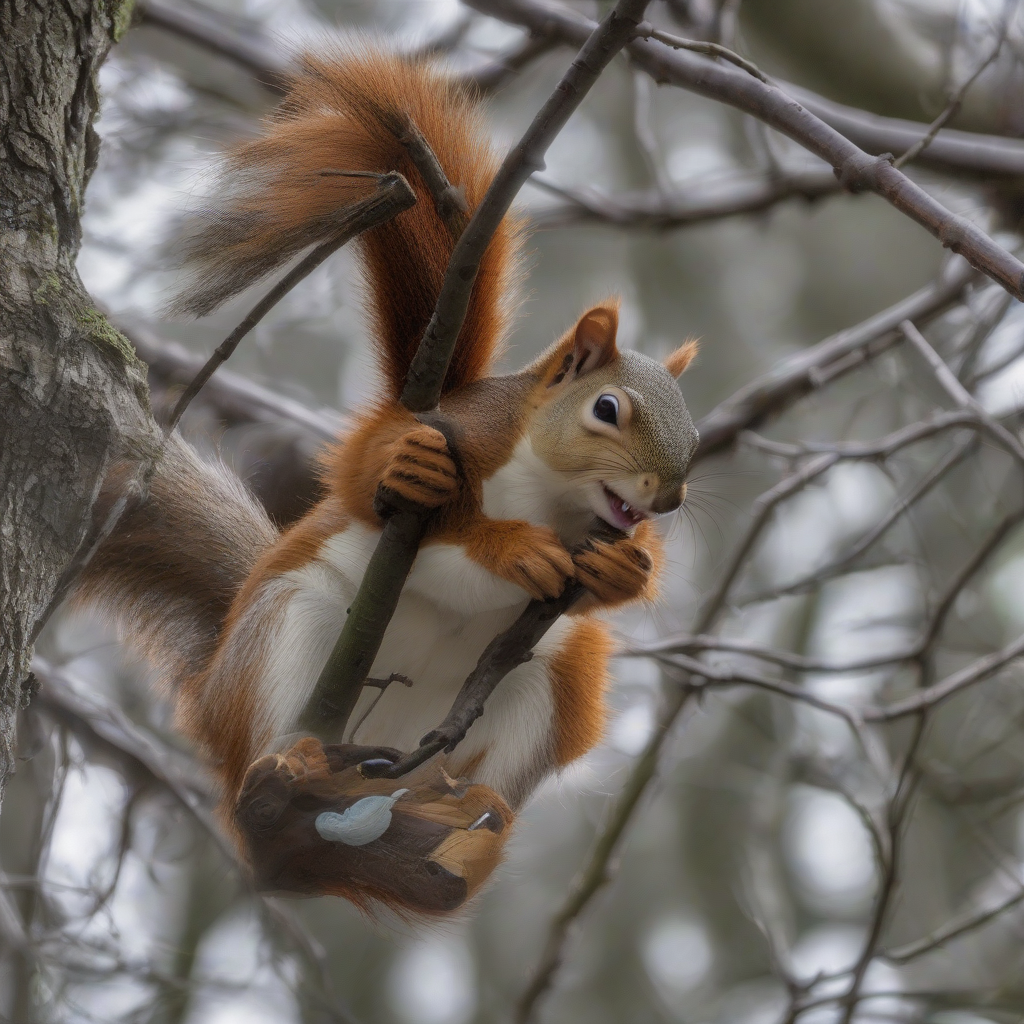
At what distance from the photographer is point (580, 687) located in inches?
84.3

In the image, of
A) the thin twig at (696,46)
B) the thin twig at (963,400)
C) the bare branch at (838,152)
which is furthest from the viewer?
the thin twig at (963,400)

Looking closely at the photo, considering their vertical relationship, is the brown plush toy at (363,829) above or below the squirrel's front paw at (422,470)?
below

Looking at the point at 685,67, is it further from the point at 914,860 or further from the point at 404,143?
the point at 914,860

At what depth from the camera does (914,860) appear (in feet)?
→ 14.8

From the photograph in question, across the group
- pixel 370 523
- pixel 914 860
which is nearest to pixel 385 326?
pixel 370 523

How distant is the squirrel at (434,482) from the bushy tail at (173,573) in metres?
0.05

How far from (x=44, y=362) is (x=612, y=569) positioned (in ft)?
2.68

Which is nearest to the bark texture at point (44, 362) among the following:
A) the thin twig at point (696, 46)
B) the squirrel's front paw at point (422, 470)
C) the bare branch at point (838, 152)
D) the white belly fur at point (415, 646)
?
the squirrel's front paw at point (422, 470)

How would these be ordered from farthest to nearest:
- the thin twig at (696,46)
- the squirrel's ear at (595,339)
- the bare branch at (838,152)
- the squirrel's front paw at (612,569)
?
the squirrel's ear at (595,339)
the squirrel's front paw at (612,569)
the thin twig at (696,46)
the bare branch at (838,152)

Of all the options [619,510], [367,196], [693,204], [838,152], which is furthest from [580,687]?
[693,204]

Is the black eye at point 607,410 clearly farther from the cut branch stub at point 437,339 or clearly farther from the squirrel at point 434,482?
the cut branch stub at point 437,339

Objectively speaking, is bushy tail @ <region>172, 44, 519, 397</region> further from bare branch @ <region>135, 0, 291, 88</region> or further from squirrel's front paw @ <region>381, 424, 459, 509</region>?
bare branch @ <region>135, 0, 291, 88</region>

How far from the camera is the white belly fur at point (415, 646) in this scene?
1802 millimetres

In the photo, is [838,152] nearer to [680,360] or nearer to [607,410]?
[607,410]
